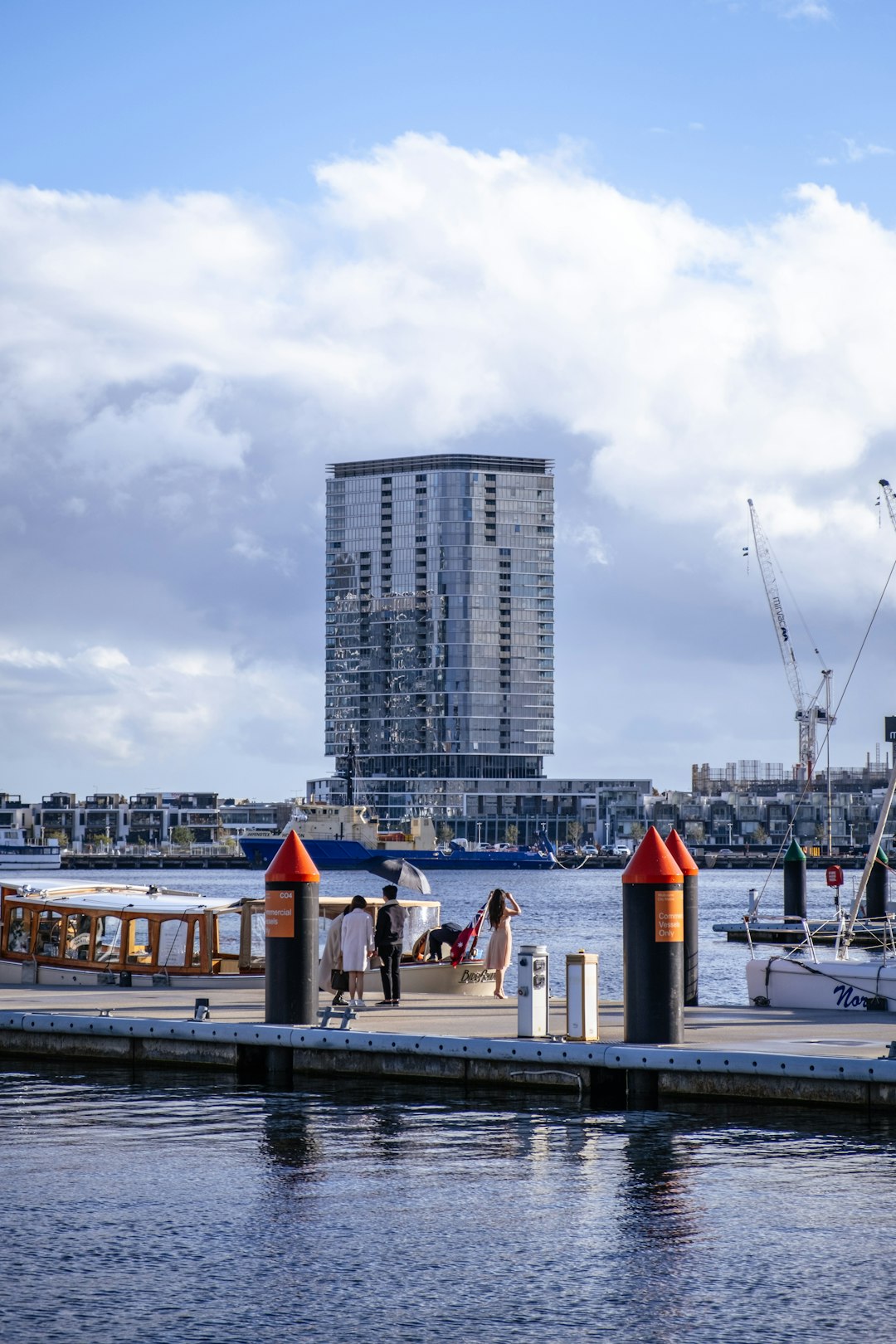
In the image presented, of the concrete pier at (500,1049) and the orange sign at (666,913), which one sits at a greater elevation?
the orange sign at (666,913)

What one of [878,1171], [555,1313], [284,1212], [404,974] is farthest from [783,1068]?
[404,974]

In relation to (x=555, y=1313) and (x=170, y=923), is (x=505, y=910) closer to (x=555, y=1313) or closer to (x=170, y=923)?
(x=170, y=923)

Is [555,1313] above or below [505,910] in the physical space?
below

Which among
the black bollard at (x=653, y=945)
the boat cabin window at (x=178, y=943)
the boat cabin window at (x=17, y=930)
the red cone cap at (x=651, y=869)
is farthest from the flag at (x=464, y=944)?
the red cone cap at (x=651, y=869)

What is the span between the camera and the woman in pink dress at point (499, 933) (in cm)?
2898

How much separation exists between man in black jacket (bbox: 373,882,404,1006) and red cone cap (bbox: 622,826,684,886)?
6923 mm

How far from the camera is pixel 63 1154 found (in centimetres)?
1889

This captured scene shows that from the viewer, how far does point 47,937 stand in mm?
32812

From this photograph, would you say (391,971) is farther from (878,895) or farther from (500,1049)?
(878,895)

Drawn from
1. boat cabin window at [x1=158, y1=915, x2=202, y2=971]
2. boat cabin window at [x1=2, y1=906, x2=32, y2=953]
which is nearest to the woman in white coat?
boat cabin window at [x1=158, y1=915, x2=202, y2=971]

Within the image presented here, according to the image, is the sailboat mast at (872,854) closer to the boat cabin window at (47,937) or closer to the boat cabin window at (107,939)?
the boat cabin window at (107,939)

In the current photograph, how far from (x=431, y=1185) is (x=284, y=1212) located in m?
1.79

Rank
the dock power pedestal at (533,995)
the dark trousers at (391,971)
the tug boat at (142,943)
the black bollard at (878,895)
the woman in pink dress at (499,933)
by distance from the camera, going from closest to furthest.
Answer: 1. the dock power pedestal at (533,995)
2. the dark trousers at (391,971)
3. the woman in pink dress at (499,933)
4. the tug boat at (142,943)
5. the black bollard at (878,895)

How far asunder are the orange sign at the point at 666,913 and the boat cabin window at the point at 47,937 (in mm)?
14881
